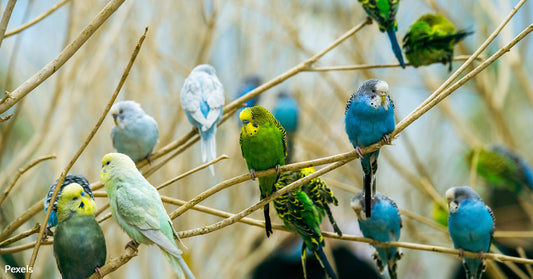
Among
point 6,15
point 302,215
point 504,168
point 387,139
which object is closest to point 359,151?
point 387,139

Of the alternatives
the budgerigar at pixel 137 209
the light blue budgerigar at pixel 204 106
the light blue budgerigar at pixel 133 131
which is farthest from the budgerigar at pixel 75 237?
the light blue budgerigar at pixel 133 131

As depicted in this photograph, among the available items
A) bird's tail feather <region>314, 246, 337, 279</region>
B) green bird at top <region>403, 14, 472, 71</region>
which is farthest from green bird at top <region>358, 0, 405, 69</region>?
bird's tail feather <region>314, 246, 337, 279</region>

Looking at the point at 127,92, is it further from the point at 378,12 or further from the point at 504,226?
the point at 504,226

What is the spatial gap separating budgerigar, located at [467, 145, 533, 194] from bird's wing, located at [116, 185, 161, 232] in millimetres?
2733

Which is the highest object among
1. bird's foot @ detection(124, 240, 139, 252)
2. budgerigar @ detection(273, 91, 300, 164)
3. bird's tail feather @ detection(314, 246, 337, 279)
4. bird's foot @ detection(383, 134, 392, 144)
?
budgerigar @ detection(273, 91, 300, 164)

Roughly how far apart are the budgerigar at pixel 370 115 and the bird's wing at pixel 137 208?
24.9 inches

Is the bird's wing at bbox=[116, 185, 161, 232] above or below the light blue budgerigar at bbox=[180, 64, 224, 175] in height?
below

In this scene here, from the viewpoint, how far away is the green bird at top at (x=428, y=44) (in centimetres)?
233

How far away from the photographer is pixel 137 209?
1.42 m

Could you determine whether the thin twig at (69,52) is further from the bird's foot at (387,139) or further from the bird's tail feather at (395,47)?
the bird's tail feather at (395,47)

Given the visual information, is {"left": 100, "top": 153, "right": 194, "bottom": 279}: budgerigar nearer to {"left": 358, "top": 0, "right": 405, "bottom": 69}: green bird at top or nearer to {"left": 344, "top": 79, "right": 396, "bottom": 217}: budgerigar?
{"left": 344, "top": 79, "right": 396, "bottom": 217}: budgerigar

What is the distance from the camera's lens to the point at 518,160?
3625 mm

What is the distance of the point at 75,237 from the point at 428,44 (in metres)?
1.67

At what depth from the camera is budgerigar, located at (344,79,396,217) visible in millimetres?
1639
